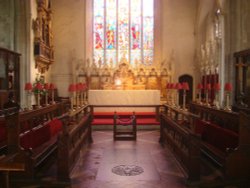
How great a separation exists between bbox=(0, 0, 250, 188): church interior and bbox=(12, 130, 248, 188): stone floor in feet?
0.07

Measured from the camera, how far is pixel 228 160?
462 centimetres

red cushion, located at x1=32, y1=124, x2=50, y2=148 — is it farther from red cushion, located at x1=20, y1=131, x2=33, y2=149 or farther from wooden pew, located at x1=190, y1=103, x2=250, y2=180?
wooden pew, located at x1=190, y1=103, x2=250, y2=180

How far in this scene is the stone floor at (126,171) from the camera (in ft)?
15.2

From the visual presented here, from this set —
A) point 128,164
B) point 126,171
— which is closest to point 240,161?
point 126,171

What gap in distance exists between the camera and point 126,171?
5.32 metres

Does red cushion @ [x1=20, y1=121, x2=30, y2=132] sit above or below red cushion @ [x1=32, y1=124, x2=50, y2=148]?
above

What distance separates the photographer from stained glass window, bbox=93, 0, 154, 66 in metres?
15.5

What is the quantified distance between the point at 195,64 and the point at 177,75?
109cm

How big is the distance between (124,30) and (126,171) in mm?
11305

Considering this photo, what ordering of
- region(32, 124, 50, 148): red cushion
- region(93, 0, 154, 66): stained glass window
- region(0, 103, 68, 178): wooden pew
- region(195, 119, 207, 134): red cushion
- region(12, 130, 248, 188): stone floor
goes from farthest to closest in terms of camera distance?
1. region(93, 0, 154, 66): stained glass window
2. region(195, 119, 207, 134): red cushion
3. region(32, 124, 50, 148): red cushion
4. region(12, 130, 248, 188): stone floor
5. region(0, 103, 68, 178): wooden pew

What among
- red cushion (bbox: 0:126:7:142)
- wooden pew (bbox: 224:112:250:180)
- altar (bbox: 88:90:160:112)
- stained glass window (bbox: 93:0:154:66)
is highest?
stained glass window (bbox: 93:0:154:66)

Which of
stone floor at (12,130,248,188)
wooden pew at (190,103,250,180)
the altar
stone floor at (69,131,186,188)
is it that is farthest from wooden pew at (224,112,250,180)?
the altar

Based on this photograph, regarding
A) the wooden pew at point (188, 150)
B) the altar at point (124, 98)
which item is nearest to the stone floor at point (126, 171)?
the wooden pew at point (188, 150)

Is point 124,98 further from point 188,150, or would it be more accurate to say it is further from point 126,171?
point 188,150
